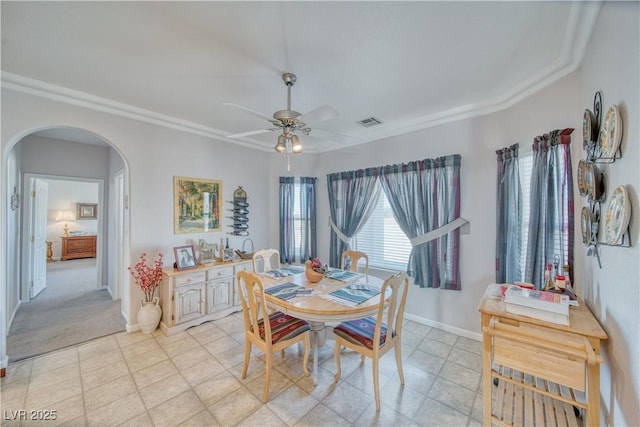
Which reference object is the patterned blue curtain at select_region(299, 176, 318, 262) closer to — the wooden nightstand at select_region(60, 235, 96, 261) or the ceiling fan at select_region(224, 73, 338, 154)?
the ceiling fan at select_region(224, 73, 338, 154)

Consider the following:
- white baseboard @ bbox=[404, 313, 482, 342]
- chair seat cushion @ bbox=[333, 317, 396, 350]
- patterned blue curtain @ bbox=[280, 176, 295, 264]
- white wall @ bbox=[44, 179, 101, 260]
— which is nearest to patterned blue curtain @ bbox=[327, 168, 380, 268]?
patterned blue curtain @ bbox=[280, 176, 295, 264]

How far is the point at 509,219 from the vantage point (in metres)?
2.48

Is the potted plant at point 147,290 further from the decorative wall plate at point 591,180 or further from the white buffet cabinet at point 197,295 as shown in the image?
the decorative wall plate at point 591,180

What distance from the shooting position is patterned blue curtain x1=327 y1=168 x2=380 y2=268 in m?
3.71

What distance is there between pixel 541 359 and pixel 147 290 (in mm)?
3725

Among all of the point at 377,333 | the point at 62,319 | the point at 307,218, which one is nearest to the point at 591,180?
the point at 377,333

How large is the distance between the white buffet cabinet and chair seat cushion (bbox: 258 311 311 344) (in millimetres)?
1411

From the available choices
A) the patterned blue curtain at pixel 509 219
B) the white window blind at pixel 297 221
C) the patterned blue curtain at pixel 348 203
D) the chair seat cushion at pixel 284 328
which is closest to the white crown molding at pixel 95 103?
the white window blind at pixel 297 221

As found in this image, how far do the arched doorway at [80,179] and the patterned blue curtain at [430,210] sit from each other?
354 cm

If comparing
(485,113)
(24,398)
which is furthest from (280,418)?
(485,113)

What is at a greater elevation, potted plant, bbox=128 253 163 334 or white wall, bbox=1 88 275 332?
white wall, bbox=1 88 275 332

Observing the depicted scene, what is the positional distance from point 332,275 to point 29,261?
16.3 feet

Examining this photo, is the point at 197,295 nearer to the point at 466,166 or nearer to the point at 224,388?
the point at 224,388

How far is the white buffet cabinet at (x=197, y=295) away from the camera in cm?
300
